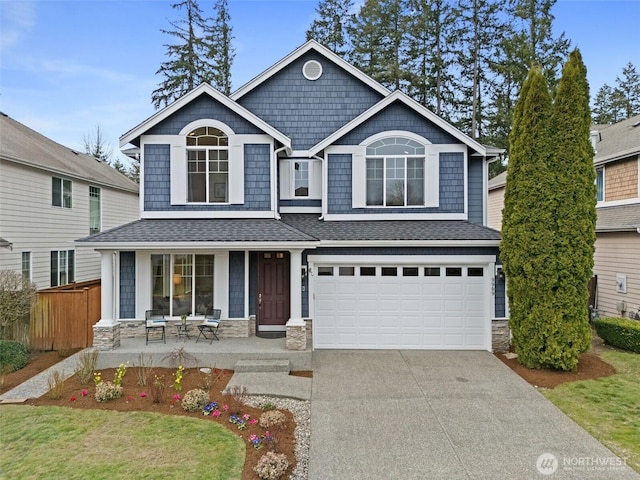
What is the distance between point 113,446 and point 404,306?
7216 mm

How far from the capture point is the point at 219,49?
2548 centimetres

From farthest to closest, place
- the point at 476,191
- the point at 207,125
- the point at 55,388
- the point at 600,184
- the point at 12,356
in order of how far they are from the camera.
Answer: the point at 600,184 < the point at 476,191 < the point at 207,125 < the point at 12,356 < the point at 55,388

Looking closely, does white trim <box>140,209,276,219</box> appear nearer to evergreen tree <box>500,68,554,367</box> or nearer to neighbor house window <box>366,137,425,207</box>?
neighbor house window <box>366,137,425,207</box>

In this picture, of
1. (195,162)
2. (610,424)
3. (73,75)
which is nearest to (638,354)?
(610,424)

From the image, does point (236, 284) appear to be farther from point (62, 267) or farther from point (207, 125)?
point (62, 267)

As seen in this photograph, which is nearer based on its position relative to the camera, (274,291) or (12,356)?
(12,356)

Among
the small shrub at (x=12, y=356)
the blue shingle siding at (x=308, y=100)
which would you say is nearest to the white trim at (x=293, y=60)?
the blue shingle siding at (x=308, y=100)

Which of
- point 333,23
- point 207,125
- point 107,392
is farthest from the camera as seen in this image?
point 333,23

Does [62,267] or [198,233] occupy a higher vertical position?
[198,233]

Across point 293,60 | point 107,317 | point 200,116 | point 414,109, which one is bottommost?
point 107,317

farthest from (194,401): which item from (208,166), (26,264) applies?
(26,264)

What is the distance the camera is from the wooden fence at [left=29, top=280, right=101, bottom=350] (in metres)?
9.88

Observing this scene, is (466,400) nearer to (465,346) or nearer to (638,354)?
(465,346)

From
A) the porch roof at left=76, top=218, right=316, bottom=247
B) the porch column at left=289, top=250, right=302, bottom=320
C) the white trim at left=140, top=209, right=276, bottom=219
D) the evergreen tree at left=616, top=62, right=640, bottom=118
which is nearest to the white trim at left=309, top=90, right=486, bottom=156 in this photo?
the white trim at left=140, top=209, right=276, bottom=219
